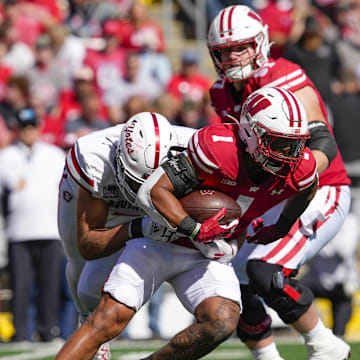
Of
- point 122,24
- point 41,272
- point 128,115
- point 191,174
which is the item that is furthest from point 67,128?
point 191,174

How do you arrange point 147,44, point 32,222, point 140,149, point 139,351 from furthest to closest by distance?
1. point 147,44
2. point 32,222
3. point 139,351
4. point 140,149

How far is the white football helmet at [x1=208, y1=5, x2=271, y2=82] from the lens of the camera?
17.6 feet

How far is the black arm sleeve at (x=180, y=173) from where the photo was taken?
452 centimetres

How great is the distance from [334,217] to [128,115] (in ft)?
12.1

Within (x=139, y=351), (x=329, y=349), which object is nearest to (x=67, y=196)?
(x=329, y=349)

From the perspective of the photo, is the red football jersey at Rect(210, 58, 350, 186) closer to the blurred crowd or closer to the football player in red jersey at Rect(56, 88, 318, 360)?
the football player in red jersey at Rect(56, 88, 318, 360)

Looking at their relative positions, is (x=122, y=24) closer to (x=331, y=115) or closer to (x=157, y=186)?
(x=331, y=115)

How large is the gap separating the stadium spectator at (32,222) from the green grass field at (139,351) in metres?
0.50

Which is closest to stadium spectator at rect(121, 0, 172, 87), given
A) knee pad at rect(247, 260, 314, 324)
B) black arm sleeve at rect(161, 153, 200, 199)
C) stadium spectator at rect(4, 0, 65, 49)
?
stadium spectator at rect(4, 0, 65, 49)

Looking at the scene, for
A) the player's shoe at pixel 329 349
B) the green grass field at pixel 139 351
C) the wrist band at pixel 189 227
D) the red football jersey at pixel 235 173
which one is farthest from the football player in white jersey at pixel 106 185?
the green grass field at pixel 139 351

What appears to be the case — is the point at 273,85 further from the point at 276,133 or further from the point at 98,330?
the point at 98,330

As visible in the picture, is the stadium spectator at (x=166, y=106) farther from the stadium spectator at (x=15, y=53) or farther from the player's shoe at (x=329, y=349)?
the player's shoe at (x=329, y=349)

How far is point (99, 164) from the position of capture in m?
4.95

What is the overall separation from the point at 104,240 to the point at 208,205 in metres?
0.63
